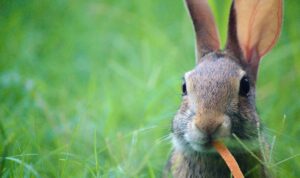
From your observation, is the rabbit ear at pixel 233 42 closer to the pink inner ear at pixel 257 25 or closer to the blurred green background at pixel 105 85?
the pink inner ear at pixel 257 25

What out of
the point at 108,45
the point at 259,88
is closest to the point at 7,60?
the point at 108,45

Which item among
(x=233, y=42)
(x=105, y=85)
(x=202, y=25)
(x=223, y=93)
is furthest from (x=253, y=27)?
(x=105, y=85)

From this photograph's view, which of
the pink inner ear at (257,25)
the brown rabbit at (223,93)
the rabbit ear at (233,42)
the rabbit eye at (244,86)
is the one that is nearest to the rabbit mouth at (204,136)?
the brown rabbit at (223,93)

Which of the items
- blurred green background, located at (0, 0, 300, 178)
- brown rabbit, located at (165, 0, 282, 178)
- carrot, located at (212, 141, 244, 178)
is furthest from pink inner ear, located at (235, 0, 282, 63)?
carrot, located at (212, 141, 244, 178)

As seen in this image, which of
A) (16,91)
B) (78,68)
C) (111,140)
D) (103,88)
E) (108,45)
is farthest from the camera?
(108,45)

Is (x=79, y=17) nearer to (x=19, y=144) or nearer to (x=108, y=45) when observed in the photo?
(x=108, y=45)

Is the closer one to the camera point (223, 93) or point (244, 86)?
point (223, 93)

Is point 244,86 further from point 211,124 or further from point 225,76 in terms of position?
point 211,124
